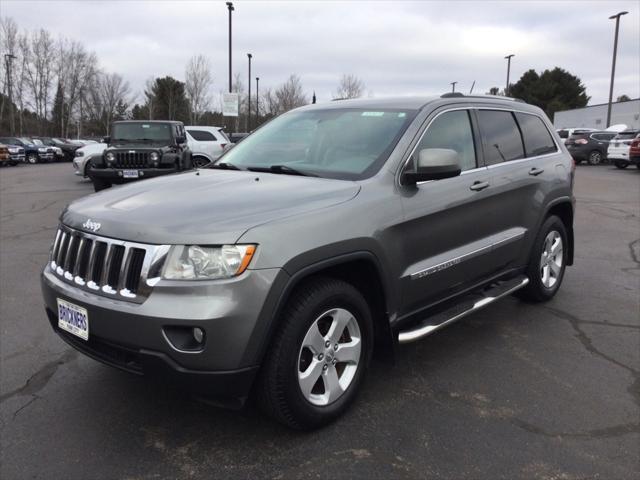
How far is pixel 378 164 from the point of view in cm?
335

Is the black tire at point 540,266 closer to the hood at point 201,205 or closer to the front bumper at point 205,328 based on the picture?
the hood at point 201,205

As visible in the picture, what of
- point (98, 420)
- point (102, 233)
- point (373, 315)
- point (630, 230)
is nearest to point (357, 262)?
point (373, 315)

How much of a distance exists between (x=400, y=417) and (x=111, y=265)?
179 cm

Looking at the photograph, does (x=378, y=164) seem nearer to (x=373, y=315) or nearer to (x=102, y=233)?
(x=373, y=315)

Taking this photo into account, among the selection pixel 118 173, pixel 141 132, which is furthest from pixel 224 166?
pixel 141 132

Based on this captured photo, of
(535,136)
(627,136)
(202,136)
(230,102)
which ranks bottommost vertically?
(535,136)

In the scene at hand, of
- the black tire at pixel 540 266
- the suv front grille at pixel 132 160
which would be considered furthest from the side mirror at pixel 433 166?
the suv front grille at pixel 132 160

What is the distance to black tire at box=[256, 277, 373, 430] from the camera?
104 inches

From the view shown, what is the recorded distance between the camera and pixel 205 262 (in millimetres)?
2492

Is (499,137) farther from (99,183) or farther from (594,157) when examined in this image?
(594,157)

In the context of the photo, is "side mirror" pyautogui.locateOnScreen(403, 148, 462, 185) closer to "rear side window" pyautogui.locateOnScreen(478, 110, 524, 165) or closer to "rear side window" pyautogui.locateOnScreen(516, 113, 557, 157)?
"rear side window" pyautogui.locateOnScreen(478, 110, 524, 165)

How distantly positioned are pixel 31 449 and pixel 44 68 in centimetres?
6420

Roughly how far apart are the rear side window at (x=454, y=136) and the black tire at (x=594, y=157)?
1064 inches

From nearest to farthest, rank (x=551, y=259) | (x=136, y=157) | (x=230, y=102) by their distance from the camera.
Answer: (x=551, y=259) < (x=136, y=157) < (x=230, y=102)
